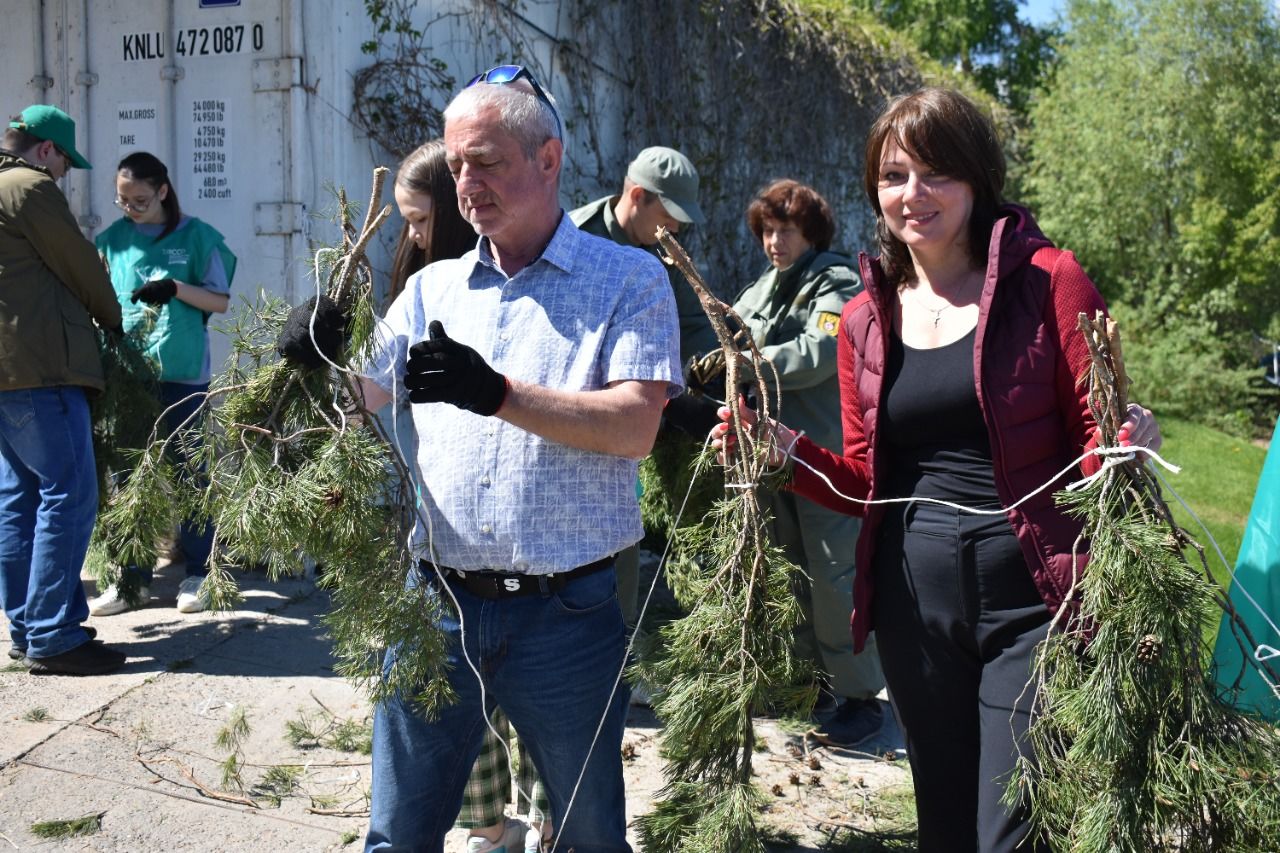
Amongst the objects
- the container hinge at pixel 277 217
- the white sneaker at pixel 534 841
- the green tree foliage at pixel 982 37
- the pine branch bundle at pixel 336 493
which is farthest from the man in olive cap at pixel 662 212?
the green tree foliage at pixel 982 37

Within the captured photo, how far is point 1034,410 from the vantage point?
2.18 metres


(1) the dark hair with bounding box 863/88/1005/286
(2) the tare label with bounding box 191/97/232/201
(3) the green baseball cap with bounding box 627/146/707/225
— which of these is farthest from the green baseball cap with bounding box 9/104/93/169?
(1) the dark hair with bounding box 863/88/1005/286

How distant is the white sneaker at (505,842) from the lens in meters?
3.11

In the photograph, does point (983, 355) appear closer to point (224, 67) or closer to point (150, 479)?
point (150, 479)

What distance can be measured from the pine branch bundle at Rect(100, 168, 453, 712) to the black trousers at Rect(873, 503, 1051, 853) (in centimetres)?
96

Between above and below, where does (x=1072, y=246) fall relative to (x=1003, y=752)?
above

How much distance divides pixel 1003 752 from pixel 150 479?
1.99m

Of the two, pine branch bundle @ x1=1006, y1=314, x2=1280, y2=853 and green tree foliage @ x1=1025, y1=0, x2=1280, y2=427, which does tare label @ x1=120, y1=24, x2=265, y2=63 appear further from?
green tree foliage @ x1=1025, y1=0, x2=1280, y2=427

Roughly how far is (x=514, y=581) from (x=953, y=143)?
4.06 ft

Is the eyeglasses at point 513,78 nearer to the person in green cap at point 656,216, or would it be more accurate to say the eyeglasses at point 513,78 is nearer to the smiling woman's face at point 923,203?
the smiling woman's face at point 923,203

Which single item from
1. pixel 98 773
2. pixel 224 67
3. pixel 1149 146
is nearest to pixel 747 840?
pixel 98 773

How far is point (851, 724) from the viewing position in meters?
4.17

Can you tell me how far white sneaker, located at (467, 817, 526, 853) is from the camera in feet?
10.2

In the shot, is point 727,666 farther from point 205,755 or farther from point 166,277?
point 166,277
